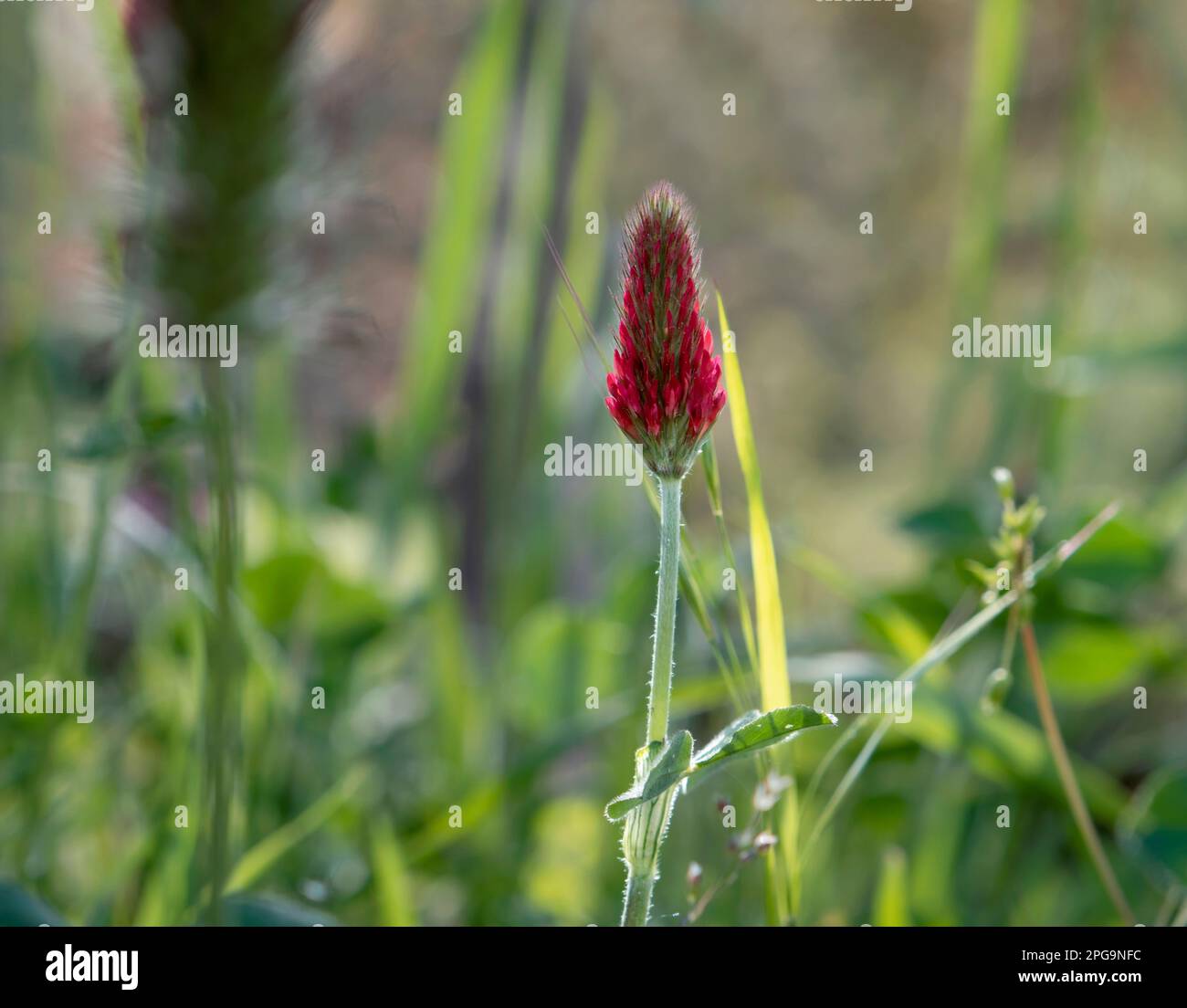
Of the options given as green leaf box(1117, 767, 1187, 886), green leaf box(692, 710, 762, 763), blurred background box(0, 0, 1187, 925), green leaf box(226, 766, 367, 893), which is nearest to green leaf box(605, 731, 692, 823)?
green leaf box(692, 710, 762, 763)

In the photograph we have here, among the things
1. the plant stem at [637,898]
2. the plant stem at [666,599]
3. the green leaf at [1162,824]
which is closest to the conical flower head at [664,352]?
the plant stem at [666,599]

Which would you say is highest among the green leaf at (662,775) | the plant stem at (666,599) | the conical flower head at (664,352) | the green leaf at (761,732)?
the conical flower head at (664,352)

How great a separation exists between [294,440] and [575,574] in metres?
0.37

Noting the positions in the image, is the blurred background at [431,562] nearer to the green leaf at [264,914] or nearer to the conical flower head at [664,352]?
the green leaf at [264,914]

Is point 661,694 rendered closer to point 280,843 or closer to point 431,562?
point 280,843

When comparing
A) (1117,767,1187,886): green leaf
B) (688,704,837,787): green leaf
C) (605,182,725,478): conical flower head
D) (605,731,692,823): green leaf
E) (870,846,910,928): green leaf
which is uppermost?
(605,182,725,478): conical flower head

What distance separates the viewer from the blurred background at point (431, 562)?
0.45m

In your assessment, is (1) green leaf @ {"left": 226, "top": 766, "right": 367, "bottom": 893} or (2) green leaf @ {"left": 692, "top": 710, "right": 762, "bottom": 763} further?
(1) green leaf @ {"left": 226, "top": 766, "right": 367, "bottom": 893}

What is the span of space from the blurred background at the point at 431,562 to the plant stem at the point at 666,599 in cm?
10

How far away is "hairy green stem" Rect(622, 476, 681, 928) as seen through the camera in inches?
14.9

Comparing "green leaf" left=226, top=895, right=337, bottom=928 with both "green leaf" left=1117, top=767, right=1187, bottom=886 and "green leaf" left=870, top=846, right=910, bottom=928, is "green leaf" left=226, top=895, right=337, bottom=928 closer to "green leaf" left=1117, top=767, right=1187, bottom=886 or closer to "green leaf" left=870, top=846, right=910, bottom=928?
"green leaf" left=870, top=846, right=910, bottom=928

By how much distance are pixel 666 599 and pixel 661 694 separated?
3 centimetres
